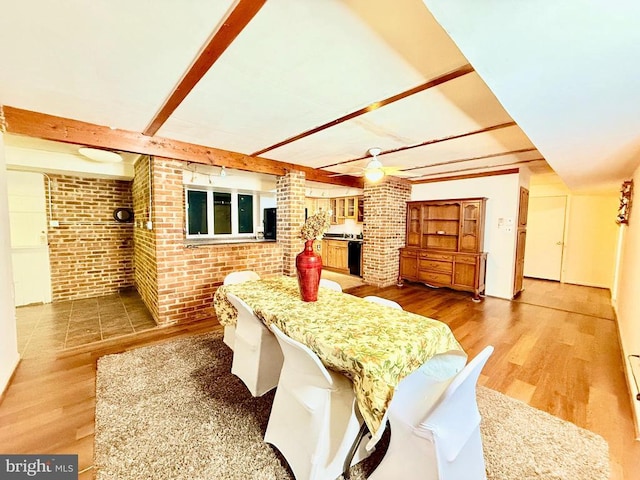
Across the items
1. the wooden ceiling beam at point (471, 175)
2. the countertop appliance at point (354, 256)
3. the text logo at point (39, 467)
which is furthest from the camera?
the countertop appliance at point (354, 256)

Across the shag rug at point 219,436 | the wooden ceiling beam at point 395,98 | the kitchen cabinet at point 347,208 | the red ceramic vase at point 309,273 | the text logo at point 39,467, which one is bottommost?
the text logo at point 39,467

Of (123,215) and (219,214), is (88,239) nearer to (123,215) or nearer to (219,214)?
(123,215)

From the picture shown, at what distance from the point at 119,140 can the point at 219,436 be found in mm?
3035

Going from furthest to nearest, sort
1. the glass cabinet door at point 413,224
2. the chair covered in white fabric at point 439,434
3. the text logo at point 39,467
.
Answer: the glass cabinet door at point 413,224, the text logo at point 39,467, the chair covered in white fabric at point 439,434

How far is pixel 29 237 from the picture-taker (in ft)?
13.2

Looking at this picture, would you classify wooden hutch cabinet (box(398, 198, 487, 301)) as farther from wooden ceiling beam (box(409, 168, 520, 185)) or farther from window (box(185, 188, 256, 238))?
window (box(185, 188, 256, 238))

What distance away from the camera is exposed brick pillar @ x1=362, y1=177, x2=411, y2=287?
17.9 ft

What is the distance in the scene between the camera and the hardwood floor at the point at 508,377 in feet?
5.45

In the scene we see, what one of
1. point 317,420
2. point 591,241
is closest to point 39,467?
point 317,420

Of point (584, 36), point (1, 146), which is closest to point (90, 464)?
point (1, 146)

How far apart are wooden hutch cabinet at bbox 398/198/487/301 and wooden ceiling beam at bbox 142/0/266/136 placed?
15.4 ft

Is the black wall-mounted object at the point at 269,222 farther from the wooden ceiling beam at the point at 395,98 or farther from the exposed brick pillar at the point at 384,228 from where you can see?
the wooden ceiling beam at the point at 395,98

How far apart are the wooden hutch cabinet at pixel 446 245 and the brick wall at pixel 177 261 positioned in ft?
11.9

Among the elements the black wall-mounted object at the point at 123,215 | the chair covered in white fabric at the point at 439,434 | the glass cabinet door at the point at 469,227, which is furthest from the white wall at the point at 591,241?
the black wall-mounted object at the point at 123,215
